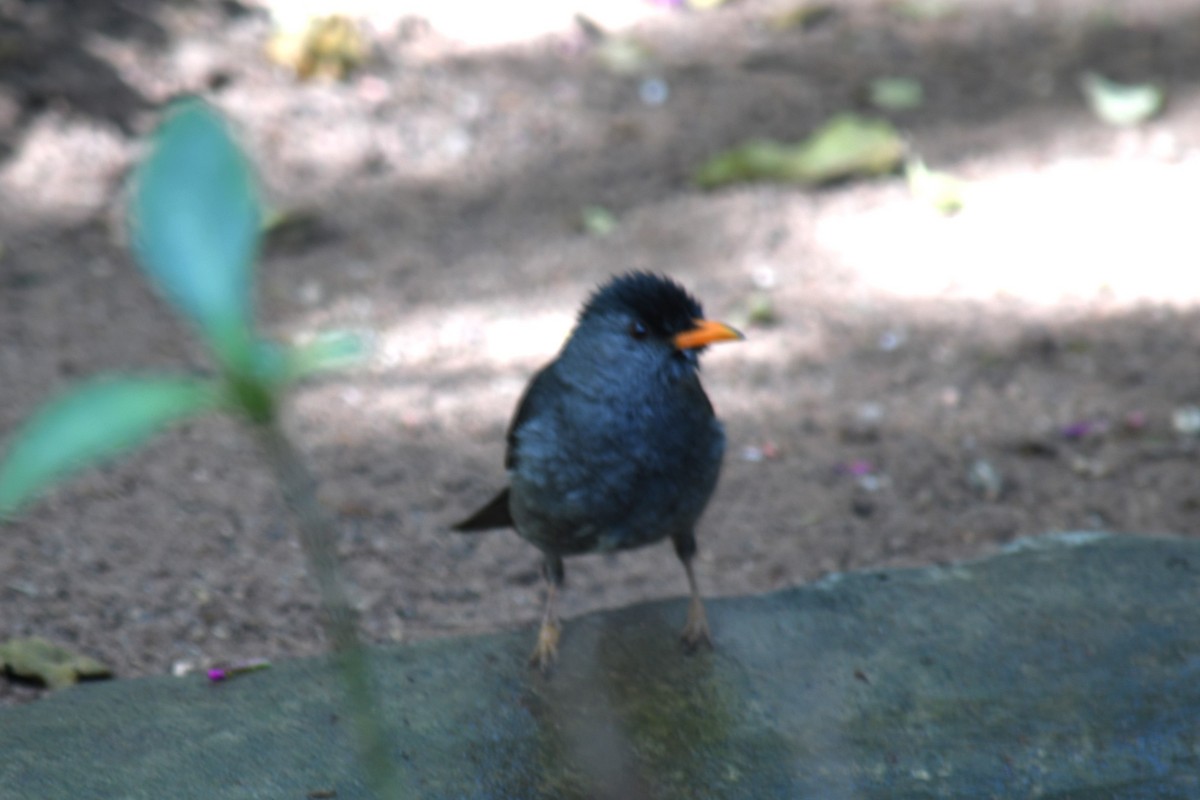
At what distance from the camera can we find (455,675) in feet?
11.0

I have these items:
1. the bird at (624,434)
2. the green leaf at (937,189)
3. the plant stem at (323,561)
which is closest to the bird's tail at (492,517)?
the bird at (624,434)

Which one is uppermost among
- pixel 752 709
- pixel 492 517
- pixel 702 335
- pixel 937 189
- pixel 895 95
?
pixel 702 335

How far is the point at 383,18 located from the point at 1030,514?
511 centimetres

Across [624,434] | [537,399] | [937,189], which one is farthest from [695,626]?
[937,189]

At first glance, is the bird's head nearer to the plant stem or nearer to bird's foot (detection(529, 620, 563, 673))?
bird's foot (detection(529, 620, 563, 673))

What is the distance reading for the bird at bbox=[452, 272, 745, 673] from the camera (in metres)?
3.33

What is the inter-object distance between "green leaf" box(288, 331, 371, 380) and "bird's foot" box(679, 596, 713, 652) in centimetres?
281

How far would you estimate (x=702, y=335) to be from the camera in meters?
3.37

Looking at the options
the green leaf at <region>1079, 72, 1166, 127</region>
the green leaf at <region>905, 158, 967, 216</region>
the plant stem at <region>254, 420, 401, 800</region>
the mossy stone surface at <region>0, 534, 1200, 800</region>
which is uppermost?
the plant stem at <region>254, 420, 401, 800</region>

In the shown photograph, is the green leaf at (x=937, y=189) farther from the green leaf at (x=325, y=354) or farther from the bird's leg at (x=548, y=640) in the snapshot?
the green leaf at (x=325, y=354)

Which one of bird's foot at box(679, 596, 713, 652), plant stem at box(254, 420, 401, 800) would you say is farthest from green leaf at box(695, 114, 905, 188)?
plant stem at box(254, 420, 401, 800)

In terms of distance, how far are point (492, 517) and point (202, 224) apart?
3322 millimetres

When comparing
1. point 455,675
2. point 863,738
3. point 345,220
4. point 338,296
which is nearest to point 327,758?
point 455,675

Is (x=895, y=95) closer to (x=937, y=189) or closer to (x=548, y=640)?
(x=937, y=189)
